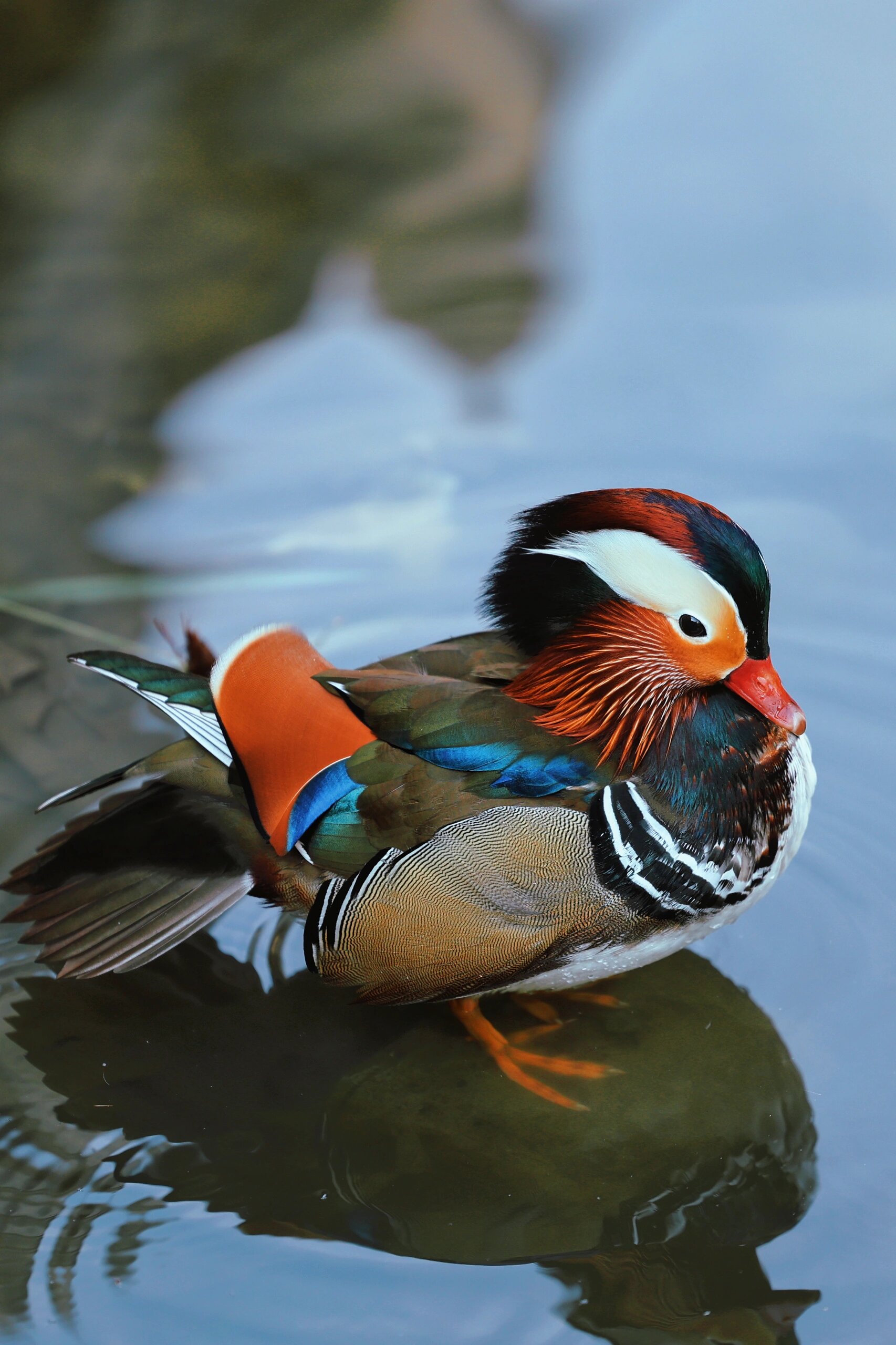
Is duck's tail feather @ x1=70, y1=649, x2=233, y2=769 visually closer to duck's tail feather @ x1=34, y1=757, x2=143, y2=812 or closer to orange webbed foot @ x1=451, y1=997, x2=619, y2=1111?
duck's tail feather @ x1=34, y1=757, x2=143, y2=812

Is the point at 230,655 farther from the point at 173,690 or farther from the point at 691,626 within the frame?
the point at 691,626

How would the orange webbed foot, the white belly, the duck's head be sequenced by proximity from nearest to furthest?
the duck's head, the white belly, the orange webbed foot

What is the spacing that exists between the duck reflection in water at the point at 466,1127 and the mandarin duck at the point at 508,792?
17 centimetres

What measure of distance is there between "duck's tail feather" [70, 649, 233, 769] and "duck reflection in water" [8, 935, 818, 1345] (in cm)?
55

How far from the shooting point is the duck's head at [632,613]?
2717mm

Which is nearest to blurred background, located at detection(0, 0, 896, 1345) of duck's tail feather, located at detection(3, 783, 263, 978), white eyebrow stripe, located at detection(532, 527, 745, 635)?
duck's tail feather, located at detection(3, 783, 263, 978)

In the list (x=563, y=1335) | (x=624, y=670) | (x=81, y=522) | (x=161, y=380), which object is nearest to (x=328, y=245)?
(x=161, y=380)

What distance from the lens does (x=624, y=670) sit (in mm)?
2902

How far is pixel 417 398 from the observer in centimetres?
493

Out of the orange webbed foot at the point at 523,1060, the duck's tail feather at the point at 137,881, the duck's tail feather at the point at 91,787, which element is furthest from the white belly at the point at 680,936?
the duck's tail feather at the point at 91,787

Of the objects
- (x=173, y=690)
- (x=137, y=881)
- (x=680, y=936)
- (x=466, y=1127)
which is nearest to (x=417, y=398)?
(x=173, y=690)

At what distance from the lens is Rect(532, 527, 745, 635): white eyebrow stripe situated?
2.72 metres

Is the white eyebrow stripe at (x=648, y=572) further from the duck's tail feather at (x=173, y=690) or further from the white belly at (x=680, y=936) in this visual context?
the duck's tail feather at (x=173, y=690)

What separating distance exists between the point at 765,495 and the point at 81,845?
2.42 m
